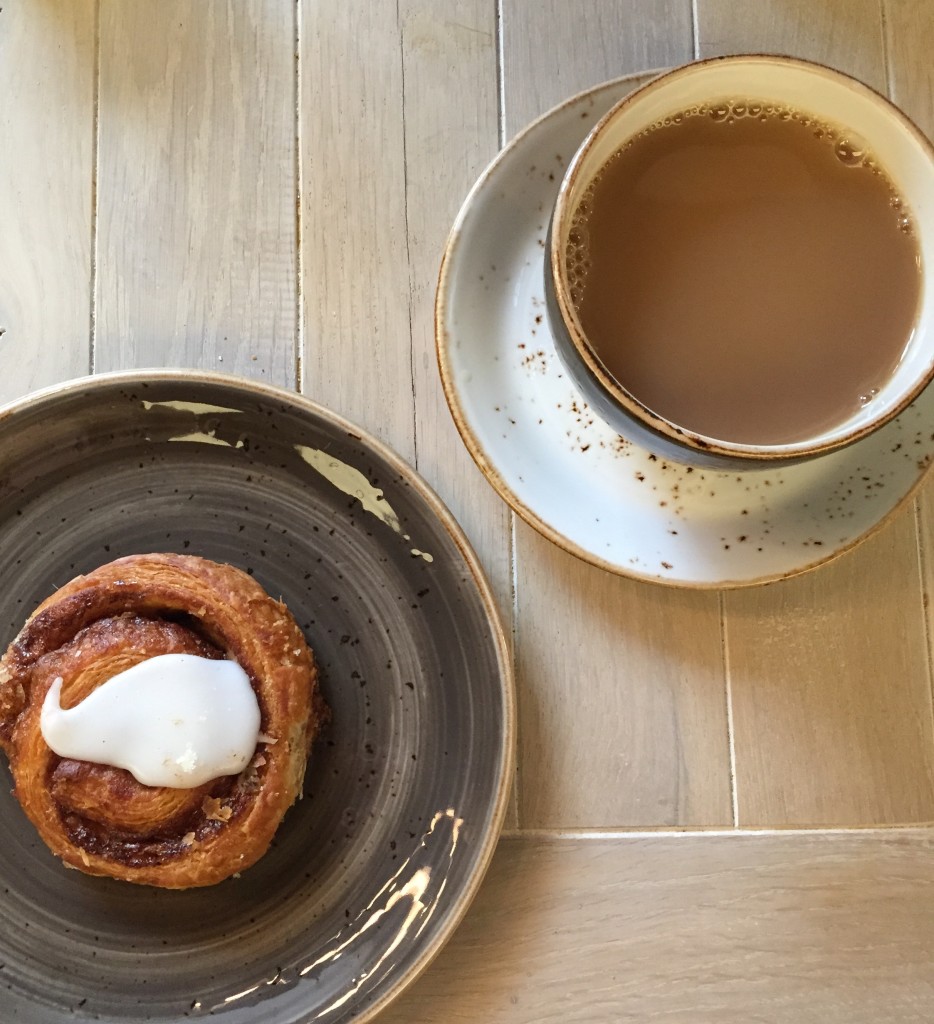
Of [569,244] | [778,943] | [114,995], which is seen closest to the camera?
[569,244]

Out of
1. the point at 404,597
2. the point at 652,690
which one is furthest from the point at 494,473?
the point at 652,690

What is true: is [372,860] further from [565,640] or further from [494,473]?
[494,473]

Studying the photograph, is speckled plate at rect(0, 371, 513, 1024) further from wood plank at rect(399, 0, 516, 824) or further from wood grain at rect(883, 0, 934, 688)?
wood grain at rect(883, 0, 934, 688)

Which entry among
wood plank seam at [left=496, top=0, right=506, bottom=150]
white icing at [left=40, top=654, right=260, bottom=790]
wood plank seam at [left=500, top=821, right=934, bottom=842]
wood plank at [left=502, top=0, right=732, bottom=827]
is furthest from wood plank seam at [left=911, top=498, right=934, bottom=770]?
white icing at [left=40, top=654, right=260, bottom=790]

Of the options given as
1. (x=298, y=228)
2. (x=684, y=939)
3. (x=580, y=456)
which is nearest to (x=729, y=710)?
(x=684, y=939)

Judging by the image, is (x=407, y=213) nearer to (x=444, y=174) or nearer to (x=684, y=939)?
(x=444, y=174)
